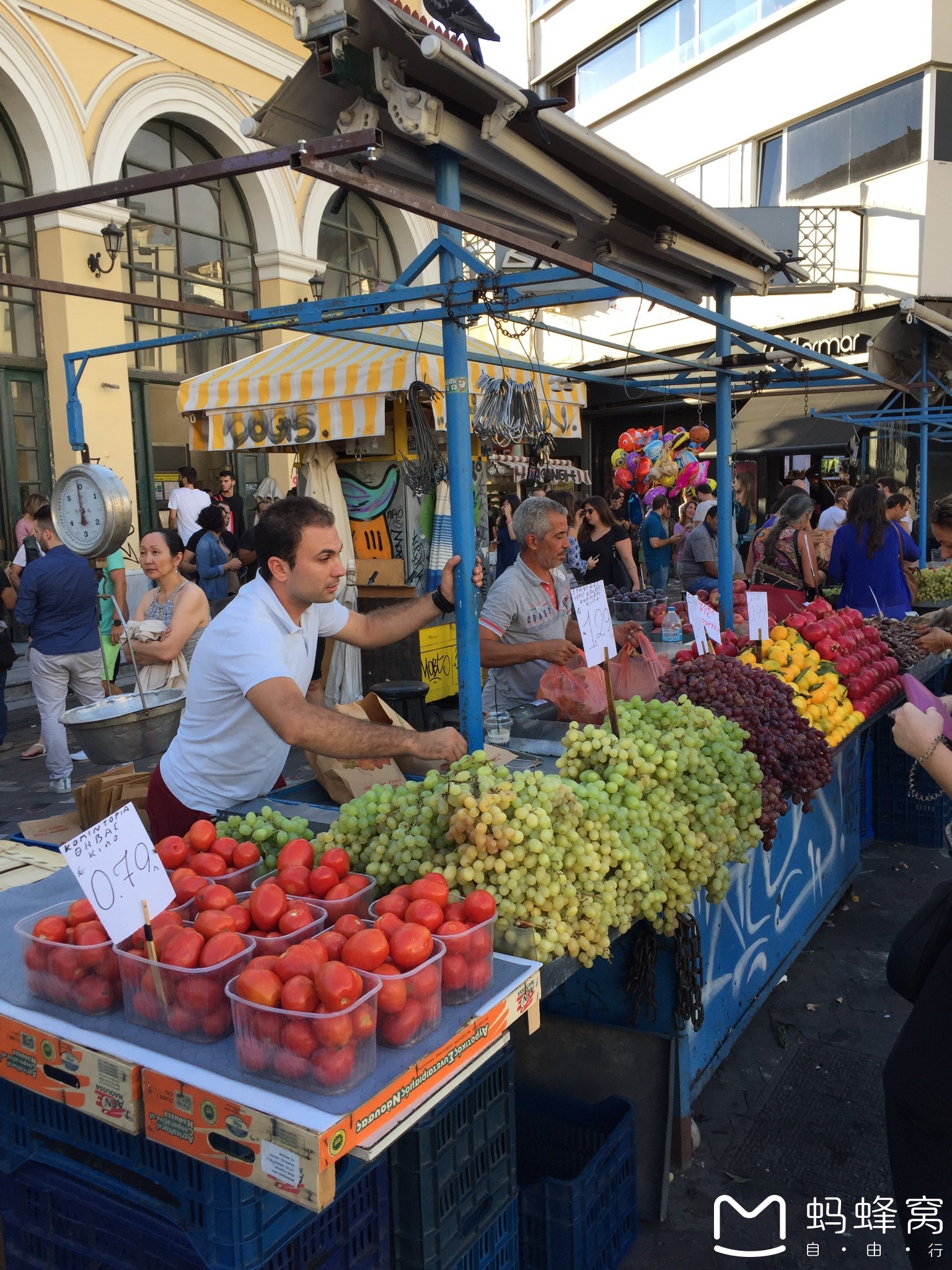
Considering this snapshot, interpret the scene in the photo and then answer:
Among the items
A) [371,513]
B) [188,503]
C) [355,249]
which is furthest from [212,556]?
[355,249]

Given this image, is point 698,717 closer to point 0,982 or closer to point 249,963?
point 249,963

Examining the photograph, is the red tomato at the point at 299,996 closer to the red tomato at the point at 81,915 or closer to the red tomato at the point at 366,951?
the red tomato at the point at 366,951

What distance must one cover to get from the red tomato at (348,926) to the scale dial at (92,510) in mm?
3421

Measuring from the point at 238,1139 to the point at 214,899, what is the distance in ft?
1.86

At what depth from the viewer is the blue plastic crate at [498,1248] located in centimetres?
205

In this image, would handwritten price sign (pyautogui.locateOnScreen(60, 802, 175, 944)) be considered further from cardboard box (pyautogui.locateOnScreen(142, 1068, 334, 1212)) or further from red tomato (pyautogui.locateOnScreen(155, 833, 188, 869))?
red tomato (pyautogui.locateOnScreen(155, 833, 188, 869))

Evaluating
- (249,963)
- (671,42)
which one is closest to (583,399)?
(249,963)

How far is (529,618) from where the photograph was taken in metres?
4.66

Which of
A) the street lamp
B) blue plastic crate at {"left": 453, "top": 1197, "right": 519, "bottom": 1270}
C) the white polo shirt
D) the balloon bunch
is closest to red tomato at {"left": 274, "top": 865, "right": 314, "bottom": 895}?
the white polo shirt

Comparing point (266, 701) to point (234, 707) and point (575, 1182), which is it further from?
point (575, 1182)

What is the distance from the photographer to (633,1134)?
2658 millimetres

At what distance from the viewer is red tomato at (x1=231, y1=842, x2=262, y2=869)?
7.63 ft

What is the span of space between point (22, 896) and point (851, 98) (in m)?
18.6

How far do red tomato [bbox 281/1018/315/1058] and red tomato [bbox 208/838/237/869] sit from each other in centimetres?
79
